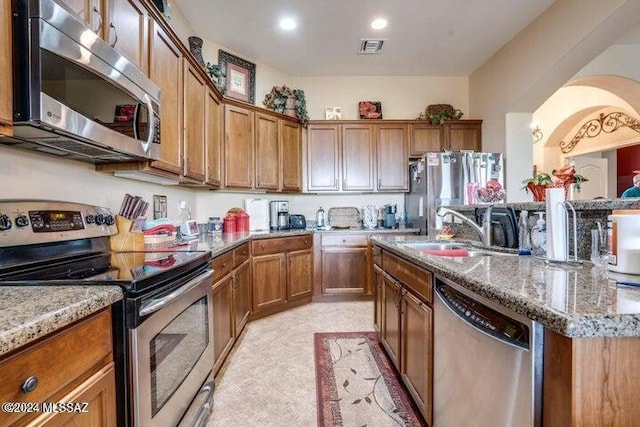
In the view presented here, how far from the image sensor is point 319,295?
3959mm

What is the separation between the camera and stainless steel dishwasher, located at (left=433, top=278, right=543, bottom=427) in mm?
828

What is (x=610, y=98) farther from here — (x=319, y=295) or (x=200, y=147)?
(x=200, y=147)

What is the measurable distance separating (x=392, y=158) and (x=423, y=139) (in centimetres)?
47

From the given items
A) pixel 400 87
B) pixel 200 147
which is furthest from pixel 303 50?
pixel 200 147

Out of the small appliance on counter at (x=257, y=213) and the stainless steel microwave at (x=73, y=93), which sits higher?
the stainless steel microwave at (x=73, y=93)

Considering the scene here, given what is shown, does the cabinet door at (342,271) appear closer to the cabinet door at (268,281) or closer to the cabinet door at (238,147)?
the cabinet door at (268,281)

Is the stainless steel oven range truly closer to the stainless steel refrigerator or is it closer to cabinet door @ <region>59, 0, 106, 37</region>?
cabinet door @ <region>59, 0, 106, 37</region>

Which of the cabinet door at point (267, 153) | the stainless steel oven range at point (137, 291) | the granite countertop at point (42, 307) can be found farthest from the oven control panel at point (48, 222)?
the cabinet door at point (267, 153)

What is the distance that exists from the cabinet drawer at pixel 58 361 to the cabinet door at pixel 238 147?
2.46m

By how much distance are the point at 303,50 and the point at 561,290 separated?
3671 mm

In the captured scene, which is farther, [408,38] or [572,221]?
[408,38]

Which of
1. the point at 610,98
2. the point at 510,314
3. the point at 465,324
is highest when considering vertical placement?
the point at 610,98

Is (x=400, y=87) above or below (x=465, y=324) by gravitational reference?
above

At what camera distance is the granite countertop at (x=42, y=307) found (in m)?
0.65
